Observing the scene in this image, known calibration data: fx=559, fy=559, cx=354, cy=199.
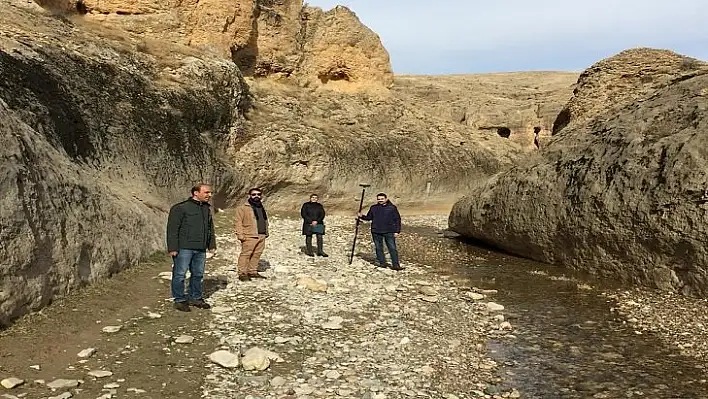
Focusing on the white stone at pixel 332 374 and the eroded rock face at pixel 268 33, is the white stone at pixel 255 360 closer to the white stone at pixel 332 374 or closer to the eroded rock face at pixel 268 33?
the white stone at pixel 332 374

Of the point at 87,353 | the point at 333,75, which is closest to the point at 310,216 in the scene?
the point at 87,353

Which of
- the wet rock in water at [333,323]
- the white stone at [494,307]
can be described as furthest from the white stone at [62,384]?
the white stone at [494,307]

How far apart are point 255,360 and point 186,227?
3245 mm

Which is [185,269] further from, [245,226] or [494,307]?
[494,307]

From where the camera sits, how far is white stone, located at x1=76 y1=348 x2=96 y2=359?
784 centimetres

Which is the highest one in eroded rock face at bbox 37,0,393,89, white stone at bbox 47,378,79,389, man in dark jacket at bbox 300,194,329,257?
eroded rock face at bbox 37,0,393,89

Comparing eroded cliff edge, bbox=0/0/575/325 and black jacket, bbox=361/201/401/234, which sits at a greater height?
eroded cliff edge, bbox=0/0/575/325

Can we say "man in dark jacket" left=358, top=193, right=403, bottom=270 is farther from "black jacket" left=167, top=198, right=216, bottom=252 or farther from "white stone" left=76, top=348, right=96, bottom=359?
"white stone" left=76, top=348, right=96, bottom=359

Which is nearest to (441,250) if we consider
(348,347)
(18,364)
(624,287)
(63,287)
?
(624,287)

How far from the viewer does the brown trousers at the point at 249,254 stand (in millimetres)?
13062

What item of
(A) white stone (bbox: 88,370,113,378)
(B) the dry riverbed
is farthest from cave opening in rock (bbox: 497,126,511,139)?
(A) white stone (bbox: 88,370,113,378)

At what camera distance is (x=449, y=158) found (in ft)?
109

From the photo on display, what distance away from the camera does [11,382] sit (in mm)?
6773

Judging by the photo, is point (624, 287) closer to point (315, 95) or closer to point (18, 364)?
point (18, 364)
